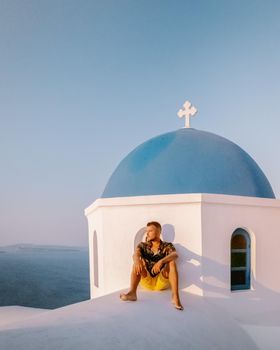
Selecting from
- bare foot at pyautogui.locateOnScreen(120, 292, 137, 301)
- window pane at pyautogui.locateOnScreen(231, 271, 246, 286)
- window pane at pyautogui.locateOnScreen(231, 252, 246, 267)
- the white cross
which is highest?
the white cross

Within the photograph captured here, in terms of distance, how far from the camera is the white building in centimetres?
483

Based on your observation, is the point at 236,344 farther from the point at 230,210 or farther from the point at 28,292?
the point at 28,292

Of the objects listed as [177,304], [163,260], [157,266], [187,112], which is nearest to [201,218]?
[163,260]

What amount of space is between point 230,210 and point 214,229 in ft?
1.56

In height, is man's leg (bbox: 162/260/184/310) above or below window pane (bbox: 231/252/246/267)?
above

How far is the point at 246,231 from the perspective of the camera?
5281 millimetres

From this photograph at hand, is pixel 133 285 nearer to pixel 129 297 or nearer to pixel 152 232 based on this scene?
pixel 129 297

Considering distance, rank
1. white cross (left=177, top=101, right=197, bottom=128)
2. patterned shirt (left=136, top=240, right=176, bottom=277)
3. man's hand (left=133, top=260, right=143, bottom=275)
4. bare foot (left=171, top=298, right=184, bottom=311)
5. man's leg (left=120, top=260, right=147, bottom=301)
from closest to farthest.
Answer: bare foot (left=171, top=298, right=184, bottom=311), man's leg (left=120, top=260, right=147, bottom=301), man's hand (left=133, top=260, right=143, bottom=275), patterned shirt (left=136, top=240, right=176, bottom=277), white cross (left=177, top=101, right=197, bottom=128)

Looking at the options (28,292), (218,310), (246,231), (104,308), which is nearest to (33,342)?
(104,308)

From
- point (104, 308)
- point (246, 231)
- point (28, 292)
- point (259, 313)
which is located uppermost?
point (246, 231)

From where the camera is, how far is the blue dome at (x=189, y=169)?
5.35m

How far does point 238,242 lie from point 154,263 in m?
2.03

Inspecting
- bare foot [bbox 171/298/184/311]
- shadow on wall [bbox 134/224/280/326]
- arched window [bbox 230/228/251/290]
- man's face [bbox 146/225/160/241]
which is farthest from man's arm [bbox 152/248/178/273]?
arched window [bbox 230/228/251/290]

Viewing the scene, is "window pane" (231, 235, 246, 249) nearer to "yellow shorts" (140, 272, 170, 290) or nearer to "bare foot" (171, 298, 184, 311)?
"yellow shorts" (140, 272, 170, 290)
